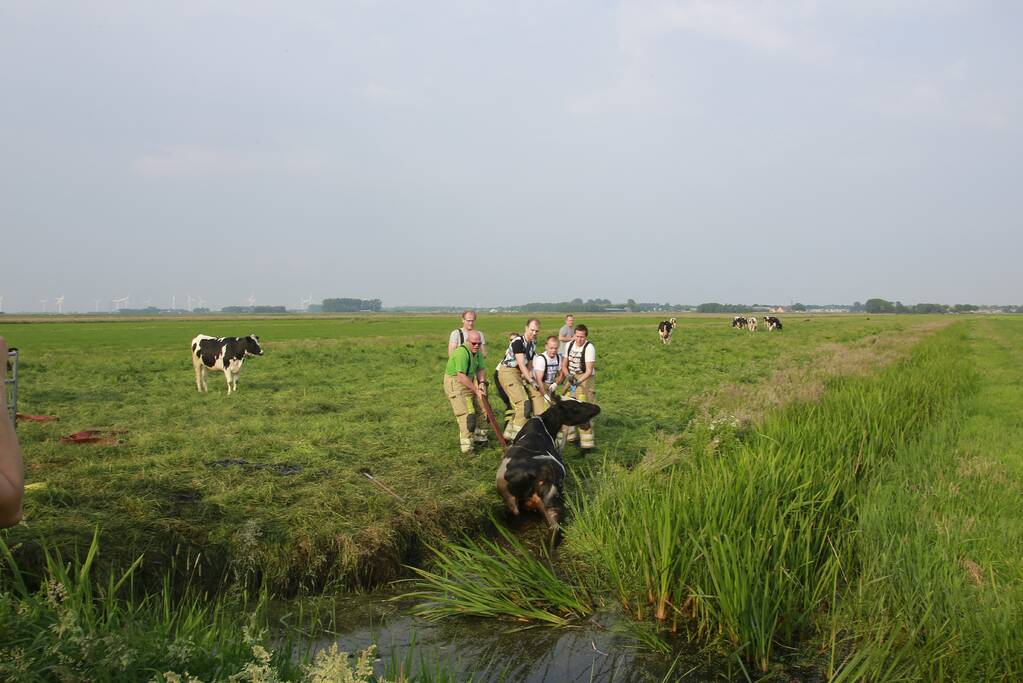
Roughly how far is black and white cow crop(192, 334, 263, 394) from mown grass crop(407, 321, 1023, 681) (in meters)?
11.0

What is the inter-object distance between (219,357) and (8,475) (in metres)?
15.4

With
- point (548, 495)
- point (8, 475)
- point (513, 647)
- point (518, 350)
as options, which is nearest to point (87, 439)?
point (518, 350)

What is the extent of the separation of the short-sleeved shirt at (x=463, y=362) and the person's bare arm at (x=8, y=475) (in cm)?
745

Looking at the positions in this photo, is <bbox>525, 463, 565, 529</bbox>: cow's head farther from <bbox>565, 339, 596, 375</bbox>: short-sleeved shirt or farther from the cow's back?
the cow's back

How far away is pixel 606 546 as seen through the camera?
511cm

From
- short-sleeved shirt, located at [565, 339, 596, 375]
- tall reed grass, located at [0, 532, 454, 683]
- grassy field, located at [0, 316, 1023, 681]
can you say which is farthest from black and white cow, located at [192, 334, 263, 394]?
tall reed grass, located at [0, 532, 454, 683]

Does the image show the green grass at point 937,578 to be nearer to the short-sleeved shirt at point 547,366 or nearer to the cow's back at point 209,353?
the short-sleeved shirt at point 547,366

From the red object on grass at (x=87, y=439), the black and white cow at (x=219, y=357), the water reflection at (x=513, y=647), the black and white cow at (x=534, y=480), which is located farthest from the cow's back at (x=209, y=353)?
the water reflection at (x=513, y=647)

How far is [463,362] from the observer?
9141 mm

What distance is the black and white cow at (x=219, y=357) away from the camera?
15.8m

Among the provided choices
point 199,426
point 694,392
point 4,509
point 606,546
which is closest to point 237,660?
point 4,509

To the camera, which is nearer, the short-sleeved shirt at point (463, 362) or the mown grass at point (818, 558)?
the mown grass at point (818, 558)

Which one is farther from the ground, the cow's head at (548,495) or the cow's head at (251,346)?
the cow's head at (251,346)

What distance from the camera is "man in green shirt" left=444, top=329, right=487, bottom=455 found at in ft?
30.0
